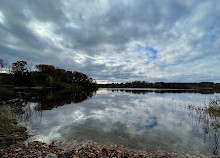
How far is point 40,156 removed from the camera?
5.06 m

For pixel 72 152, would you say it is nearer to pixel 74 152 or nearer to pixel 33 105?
pixel 74 152

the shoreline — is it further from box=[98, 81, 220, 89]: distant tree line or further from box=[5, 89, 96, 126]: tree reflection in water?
box=[98, 81, 220, 89]: distant tree line

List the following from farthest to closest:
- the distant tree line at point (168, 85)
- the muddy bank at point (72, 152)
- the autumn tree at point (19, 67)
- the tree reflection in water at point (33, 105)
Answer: the distant tree line at point (168, 85), the autumn tree at point (19, 67), the tree reflection in water at point (33, 105), the muddy bank at point (72, 152)

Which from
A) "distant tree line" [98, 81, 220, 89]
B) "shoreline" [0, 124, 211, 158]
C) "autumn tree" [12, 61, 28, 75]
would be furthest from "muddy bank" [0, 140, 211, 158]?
"distant tree line" [98, 81, 220, 89]

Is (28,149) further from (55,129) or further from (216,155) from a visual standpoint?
(216,155)

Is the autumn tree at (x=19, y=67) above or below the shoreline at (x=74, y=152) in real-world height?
above

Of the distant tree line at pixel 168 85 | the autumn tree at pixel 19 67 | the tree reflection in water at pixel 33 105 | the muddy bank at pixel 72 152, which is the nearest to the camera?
the muddy bank at pixel 72 152

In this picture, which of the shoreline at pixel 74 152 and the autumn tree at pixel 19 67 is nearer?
the shoreline at pixel 74 152

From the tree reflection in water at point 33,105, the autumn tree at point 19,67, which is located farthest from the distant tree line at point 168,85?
the tree reflection in water at point 33,105

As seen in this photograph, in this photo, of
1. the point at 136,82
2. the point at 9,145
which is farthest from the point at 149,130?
the point at 136,82

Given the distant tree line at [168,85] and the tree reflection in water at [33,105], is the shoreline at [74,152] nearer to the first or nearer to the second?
the tree reflection in water at [33,105]

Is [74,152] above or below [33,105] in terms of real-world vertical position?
above

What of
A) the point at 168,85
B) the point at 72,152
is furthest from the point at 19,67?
the point at 168,85

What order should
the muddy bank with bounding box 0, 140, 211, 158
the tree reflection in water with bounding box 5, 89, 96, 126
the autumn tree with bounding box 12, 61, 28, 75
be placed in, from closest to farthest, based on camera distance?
the muddy bank with bounding box 0, 140, 211, 158
the tree reflection in water with bounding box 5, 89, 96, 126
the autumn tree with bounding box 12, 61, 28, 75
